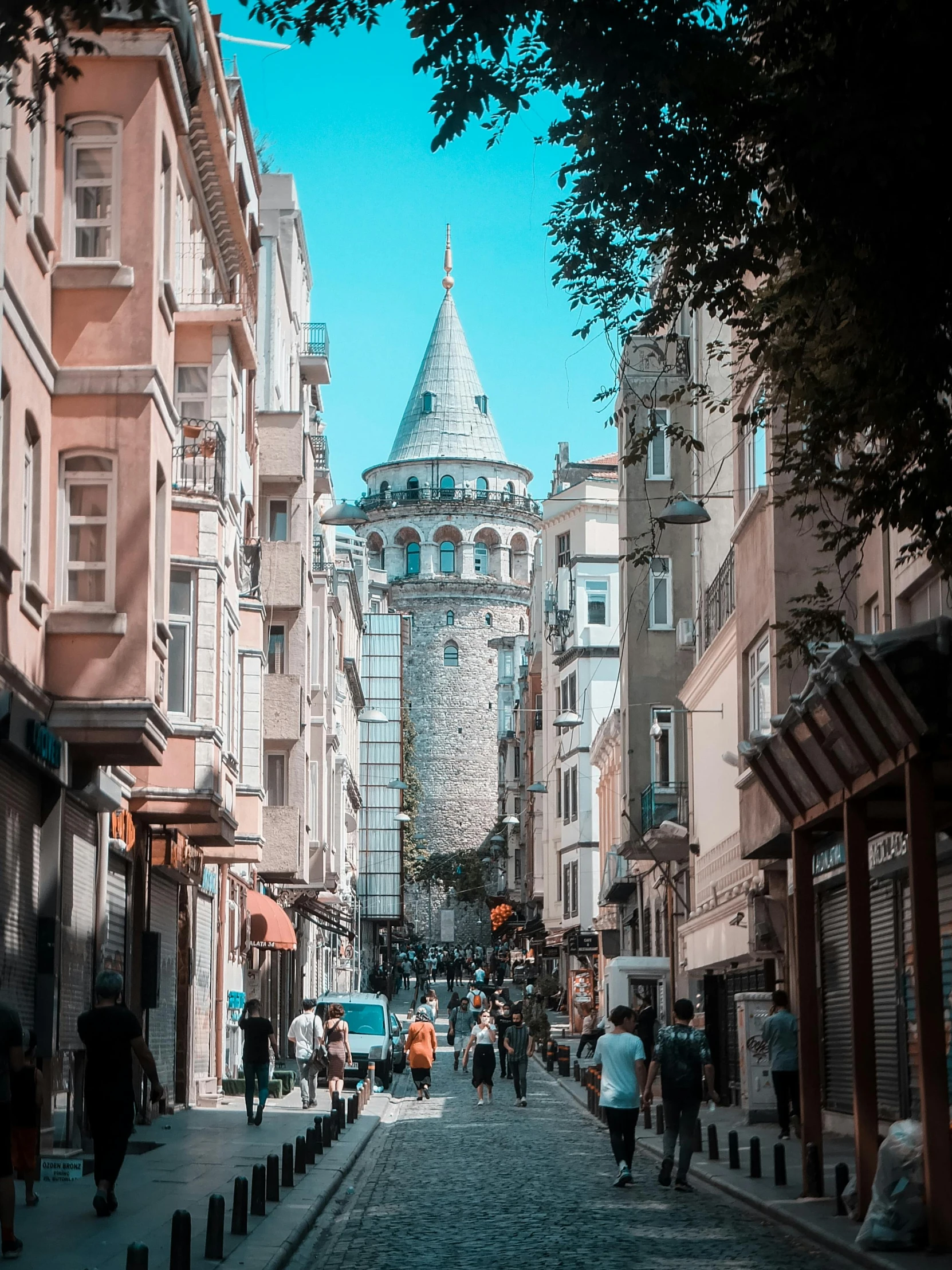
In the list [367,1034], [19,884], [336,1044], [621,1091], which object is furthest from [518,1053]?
[19,884]

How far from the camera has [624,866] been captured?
50.5 meters

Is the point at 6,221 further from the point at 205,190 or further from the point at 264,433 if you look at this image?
the point at 264,433

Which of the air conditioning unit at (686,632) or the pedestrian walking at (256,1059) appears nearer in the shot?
the pedestrian walking at (256,1059)

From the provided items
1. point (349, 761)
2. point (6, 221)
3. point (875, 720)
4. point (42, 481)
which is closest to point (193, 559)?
point (42, 481)

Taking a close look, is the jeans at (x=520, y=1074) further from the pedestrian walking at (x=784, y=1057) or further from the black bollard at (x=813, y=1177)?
the black bollard at (x=813, y=1177)

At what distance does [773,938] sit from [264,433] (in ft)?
61.2

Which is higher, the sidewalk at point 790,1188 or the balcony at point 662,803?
the balcony at point 662,803

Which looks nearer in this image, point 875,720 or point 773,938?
point 875,720

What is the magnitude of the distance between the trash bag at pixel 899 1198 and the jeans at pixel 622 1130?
4613 millimetres

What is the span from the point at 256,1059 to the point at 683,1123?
9168mm

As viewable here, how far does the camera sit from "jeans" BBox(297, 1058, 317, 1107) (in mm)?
28734

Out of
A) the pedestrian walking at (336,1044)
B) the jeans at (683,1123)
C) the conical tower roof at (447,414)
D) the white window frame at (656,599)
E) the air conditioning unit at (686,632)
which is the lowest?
the jeans at (683,1123)

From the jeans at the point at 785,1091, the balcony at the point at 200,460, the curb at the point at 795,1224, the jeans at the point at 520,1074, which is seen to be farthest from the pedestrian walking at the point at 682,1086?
the jeans at the point at 520,1074

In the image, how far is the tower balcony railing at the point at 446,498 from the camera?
126875 millimetres
